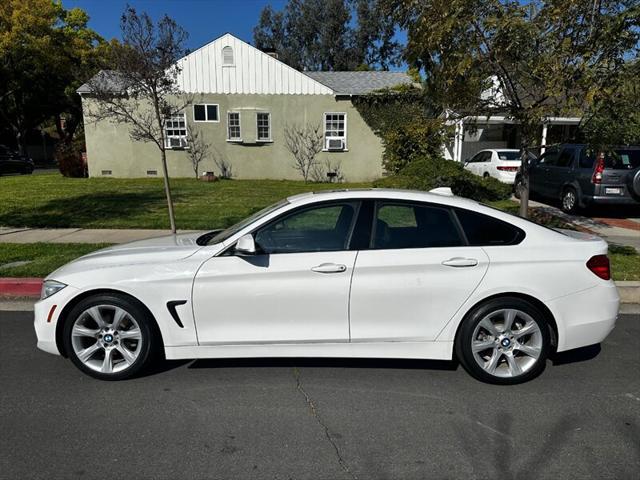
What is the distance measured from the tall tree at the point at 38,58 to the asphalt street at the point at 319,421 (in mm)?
27488

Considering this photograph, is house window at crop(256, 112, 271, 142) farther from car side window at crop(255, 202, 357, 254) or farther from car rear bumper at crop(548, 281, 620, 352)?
car rear bumper at crop(548, 281, 620, 352)

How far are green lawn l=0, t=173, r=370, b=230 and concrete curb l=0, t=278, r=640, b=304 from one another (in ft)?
11.6

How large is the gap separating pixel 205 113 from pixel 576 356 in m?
18.5

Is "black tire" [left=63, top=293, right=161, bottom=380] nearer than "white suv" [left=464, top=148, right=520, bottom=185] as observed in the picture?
Yes

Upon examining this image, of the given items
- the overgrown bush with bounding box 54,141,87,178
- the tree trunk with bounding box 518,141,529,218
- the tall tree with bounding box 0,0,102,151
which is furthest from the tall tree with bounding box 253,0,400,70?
the tree trunk with bounding box 518,141,529,218

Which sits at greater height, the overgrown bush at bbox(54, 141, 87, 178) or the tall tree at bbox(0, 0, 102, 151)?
the tall tree at bbox(0, 0, 102, 151)

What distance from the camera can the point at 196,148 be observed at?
20328 mm

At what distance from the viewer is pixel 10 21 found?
28891 millimetres

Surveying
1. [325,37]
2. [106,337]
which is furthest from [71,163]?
[325,37]

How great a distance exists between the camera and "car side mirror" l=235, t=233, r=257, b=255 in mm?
3469

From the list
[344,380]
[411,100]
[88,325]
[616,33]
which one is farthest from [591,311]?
[411,100]

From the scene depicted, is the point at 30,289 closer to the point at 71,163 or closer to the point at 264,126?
the point at 264,126

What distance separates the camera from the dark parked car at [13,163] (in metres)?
27.1

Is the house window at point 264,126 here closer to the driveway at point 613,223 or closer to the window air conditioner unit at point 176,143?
the window air conditioner unit at point 176,143
